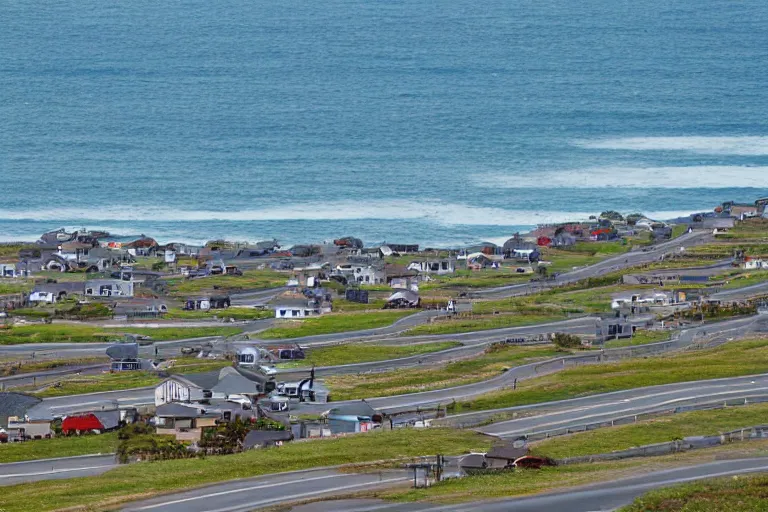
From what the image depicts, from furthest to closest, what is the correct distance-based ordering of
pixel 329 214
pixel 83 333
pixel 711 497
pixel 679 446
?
1. pixel 329 214
2. pixel 83 333
3. pixel 679 446
4. pixel 711 497

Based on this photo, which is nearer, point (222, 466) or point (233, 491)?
point (233, 491)

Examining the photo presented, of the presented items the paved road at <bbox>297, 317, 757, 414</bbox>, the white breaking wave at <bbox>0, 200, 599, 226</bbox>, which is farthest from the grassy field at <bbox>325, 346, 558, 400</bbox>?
the white breaking wave at <bbox>0, 200, 599, 226</bbox>

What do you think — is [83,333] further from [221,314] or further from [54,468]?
[54,468]

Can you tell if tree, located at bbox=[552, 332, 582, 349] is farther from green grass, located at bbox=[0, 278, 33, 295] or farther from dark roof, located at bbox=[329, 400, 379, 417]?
green grass, located at bbox=[0, 278, 33, 295]

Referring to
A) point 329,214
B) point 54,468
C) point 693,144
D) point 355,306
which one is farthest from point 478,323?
point 693,144

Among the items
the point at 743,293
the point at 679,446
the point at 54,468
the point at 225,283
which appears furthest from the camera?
the point at 225,283

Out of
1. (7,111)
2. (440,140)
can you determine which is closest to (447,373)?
(440,140)
